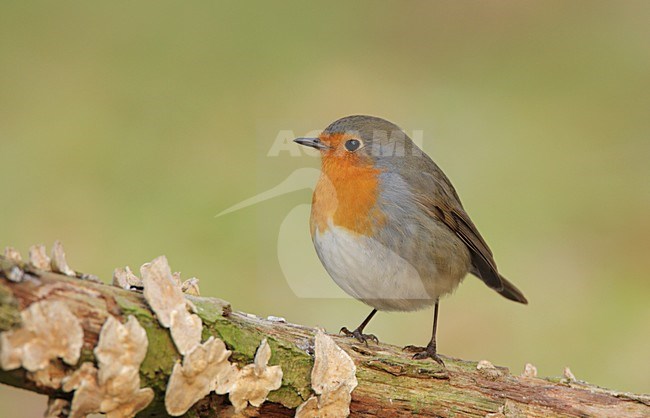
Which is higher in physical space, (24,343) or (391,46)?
(391,46)

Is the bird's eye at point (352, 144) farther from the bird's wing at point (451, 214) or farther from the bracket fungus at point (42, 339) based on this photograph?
the bracket fungus at point (42, 339)

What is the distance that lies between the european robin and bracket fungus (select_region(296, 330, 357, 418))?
506mm

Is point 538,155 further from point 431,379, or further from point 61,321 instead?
point 61,321

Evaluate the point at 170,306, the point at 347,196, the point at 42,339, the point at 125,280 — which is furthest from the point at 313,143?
the point at 42,339

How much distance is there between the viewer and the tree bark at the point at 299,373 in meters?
1.77

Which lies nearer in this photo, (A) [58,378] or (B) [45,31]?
(A) [58,378]

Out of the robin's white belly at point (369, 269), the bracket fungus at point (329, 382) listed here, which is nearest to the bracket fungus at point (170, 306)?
the bracket fungus at point (329, 382)

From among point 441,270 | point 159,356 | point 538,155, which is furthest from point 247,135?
point 159,356

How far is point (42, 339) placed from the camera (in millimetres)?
1702

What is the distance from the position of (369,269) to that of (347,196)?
298 millimetres

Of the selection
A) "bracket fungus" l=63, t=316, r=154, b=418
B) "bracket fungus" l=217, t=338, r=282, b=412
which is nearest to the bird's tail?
"bracket fungus" l=217, t=338, r=282, b=412

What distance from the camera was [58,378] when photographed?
175 centimetres

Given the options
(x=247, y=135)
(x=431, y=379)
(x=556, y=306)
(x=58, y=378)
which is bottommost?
(x=58, y=378)

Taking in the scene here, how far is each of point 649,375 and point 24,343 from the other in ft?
12.1
